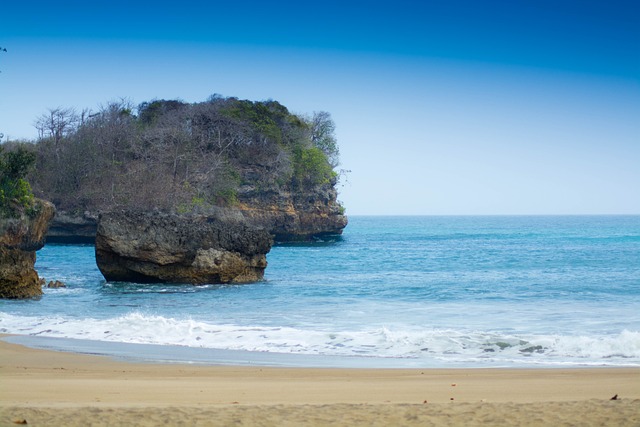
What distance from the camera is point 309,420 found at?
21.1 ft

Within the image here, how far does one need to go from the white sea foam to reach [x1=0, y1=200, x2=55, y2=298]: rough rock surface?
149 inches

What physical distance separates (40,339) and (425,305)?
11081 millimetres

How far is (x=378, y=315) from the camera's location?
1784 centimetres

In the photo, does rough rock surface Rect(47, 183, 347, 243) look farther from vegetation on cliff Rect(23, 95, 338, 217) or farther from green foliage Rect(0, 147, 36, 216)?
green foliage Rect(0, 147, 36, 216)

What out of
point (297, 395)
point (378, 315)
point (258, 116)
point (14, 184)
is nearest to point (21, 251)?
point (14, 184)

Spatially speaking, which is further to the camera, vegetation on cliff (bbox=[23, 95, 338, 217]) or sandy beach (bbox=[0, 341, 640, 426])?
vegetation on cliff (bbox=[23, 95, 338, 217])

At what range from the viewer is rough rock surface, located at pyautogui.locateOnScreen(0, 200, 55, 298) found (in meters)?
19.8

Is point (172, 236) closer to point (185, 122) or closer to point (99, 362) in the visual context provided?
point (99, 362)

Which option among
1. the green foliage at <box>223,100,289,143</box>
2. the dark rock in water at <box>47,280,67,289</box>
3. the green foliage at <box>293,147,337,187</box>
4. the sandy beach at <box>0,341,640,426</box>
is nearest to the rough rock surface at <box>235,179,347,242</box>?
the green foliage at <box>293,147,337,187</box>

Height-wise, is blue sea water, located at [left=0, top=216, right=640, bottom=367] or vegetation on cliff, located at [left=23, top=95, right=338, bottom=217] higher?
vegetation on cliff, located at [left=23, top=95, right=338, bottom=217]

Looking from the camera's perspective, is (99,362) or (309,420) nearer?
(309,420)

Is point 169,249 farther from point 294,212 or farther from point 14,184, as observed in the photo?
point 294,212

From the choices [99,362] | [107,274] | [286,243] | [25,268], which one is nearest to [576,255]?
[286,243]

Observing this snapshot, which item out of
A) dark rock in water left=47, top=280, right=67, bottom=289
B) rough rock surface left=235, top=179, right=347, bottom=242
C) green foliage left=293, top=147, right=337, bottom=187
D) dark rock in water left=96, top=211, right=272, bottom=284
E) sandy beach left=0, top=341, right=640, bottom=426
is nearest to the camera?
sandy beach left=0, top=341, right=640, bottom=426
